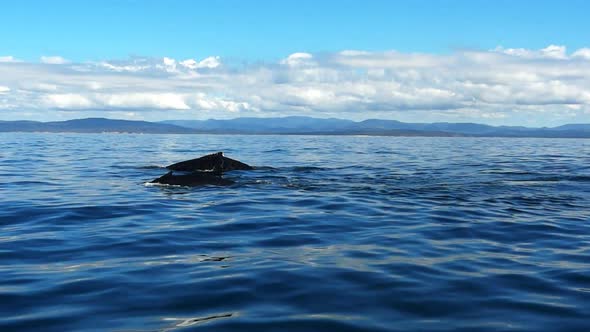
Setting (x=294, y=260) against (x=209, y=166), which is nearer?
(x=294, y=260)

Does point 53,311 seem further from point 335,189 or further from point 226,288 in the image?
point 335,189

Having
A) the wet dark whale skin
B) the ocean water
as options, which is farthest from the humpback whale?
the ocean water

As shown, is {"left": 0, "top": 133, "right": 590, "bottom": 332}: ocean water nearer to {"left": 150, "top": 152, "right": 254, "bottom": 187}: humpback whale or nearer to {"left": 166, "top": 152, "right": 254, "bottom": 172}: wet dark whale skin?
{"left": 150, "top": 152, "right": 254, "bottom": 187}: humpback whale

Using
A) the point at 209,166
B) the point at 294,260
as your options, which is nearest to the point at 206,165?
the point at 209,166

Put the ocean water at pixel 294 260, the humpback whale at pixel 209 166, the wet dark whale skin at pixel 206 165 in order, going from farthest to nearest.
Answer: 1. the wet dark whale skin at pixel 206 165
2. the humpback whale at pixel 209 166
3. the ocean water at pixel 294 260

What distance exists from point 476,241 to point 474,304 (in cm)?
464

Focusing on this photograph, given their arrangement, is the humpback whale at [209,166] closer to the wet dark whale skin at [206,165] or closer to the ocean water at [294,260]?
the wet dark whale skin at [206,165]

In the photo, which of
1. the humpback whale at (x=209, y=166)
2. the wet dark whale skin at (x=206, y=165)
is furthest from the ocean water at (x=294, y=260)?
the wet dark whale skin at (x=206, y=165)

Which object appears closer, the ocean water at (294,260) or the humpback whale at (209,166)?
the ocean water at (294,260)

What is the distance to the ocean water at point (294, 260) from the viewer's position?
707 centimetres

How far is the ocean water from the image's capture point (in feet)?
23.2

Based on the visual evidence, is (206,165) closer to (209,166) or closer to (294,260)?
(209,166)

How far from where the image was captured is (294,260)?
10.2 metres

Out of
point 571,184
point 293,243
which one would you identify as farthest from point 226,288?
point 571,184
